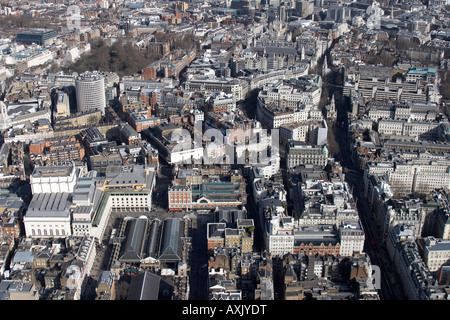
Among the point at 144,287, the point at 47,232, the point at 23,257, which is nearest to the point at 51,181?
the point at 47,232

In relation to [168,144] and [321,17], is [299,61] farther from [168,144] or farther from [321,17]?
[321,17]

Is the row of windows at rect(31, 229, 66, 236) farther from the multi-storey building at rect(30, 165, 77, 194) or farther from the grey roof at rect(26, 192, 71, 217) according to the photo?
the multi-storey building at rect(30, 165, 77, 194)

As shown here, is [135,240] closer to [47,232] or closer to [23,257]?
[47,232]

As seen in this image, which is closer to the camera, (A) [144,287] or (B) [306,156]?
(A) [144,287]

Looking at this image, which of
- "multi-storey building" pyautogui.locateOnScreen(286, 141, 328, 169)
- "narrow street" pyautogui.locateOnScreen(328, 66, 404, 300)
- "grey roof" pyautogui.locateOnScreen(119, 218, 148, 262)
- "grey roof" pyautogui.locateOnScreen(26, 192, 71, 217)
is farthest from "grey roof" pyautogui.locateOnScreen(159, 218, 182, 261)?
"multi-storey building" pyautogui.locateOnScreen(286, 141, 328, 169)

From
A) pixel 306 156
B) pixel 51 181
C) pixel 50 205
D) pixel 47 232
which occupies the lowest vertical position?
pixel 47 232

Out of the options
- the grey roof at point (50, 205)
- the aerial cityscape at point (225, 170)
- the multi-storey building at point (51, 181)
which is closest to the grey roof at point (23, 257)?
the aerial cityscape at point (225, 170)
